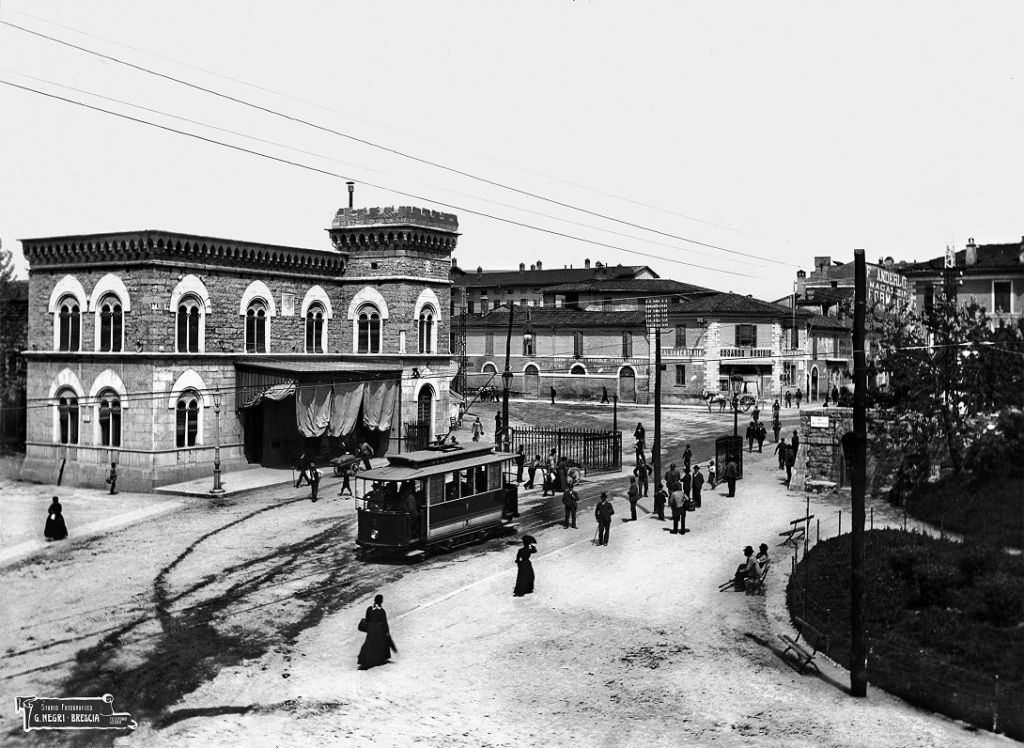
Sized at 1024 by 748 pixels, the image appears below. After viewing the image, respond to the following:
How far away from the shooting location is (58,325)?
122ft

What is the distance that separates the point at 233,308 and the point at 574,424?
22.7 meters

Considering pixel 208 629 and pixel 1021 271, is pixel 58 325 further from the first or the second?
pixel 1021 271

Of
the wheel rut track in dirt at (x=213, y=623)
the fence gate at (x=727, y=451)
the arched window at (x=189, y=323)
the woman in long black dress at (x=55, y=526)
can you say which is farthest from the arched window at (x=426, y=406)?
the woman in long black dress at (x=55, y=526)

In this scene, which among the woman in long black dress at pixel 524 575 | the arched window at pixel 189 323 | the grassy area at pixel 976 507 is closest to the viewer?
the woman in long black dress at pixel 524 575

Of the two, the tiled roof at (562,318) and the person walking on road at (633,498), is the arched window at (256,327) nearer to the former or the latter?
the person walking on road at (633,498)

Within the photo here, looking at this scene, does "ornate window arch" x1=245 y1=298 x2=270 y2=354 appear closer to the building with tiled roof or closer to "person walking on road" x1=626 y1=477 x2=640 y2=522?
"person walking on road" x1=626 y1=477 x2=640 y2=522

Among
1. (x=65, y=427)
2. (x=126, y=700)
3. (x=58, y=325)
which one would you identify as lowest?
(x=126, y=700)

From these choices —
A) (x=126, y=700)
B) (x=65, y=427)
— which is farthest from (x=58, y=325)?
(x=126, y=700)

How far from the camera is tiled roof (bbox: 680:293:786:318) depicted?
62.8 meters

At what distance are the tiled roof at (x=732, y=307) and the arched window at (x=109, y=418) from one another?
40107mm

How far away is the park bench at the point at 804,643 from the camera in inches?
658

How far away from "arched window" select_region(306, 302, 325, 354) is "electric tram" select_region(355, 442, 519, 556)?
16734 mm

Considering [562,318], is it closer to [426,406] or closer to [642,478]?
[426,406]
